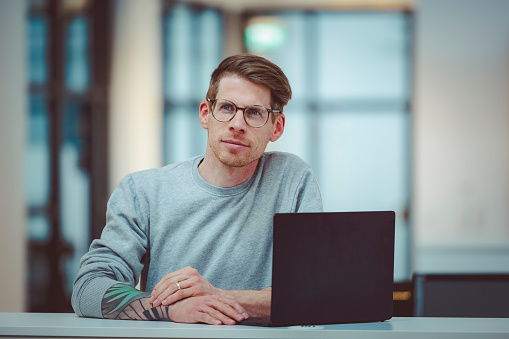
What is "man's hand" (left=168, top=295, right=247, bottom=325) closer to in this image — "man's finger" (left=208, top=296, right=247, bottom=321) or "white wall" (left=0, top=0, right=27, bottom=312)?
"man's finger" (left=208, top=296, right=247, bottom=321)

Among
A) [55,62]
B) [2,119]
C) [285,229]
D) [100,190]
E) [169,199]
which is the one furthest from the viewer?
[100,190]

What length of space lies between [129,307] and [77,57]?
3.97 metres

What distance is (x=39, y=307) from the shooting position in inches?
178

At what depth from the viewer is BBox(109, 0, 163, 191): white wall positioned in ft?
16.6

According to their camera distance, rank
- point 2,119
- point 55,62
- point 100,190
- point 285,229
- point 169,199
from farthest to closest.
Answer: point 100,190 < point 55,62 < point 2,119 < point 169,199 < point 285,229

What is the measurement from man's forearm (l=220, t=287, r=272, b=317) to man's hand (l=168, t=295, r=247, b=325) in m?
0.17

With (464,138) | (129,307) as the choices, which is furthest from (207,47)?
(129,307)

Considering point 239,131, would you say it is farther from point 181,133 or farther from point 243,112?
point 181,133

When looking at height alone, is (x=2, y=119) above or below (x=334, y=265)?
above

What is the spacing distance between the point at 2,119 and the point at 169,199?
10.2ft

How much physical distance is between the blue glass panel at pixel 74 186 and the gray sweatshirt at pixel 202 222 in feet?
10.8

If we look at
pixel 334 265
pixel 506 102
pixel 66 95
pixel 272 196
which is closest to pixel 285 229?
pixel 334 265

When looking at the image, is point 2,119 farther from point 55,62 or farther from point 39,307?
point 39,307

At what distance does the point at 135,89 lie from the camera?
513 centimetres
